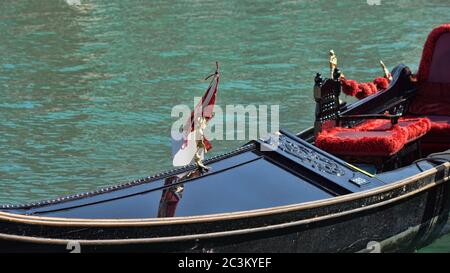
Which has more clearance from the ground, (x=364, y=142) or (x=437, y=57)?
(x=437, y=57)

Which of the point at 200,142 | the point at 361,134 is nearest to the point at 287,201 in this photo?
the point at 200,142

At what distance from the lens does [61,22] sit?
13219 mm

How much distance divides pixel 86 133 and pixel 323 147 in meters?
3.17

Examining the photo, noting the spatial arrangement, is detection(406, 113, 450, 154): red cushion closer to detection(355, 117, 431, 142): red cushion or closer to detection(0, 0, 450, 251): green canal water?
detection(355, 117, 431, 142): red cushion

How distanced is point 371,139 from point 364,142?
4 centimetres

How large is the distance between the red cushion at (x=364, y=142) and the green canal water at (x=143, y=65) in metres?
0.64

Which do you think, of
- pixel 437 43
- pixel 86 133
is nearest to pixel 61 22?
pixel 86 133

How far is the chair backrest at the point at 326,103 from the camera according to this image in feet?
18.7

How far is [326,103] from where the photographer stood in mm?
5832

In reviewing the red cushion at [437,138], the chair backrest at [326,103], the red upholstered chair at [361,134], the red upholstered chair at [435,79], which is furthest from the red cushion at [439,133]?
the chair backrest at [326,103]

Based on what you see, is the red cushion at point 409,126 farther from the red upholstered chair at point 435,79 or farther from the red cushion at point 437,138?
the red upholstered chair at point 435,79

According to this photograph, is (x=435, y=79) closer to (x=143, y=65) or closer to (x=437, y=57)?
(x=437, y=57)

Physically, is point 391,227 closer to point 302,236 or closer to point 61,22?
point 302,236

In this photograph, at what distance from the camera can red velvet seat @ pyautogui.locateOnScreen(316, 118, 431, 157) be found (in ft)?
18.2
